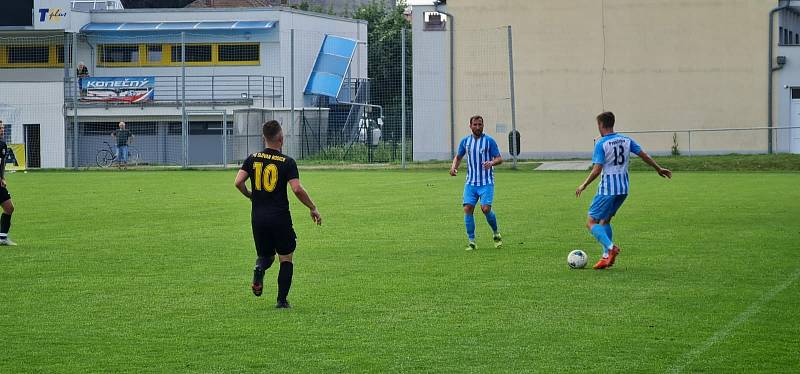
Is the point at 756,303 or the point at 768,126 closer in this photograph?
the point at 756,303

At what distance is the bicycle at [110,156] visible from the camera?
49.3m

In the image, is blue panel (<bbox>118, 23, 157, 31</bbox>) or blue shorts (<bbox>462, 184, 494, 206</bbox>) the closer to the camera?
blue shorts (<bbox>462, 184, 494, 206</bbox>)

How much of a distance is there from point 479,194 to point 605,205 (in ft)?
9.56

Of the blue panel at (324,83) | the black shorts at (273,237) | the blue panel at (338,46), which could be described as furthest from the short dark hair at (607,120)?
the blue panel at (338,46)

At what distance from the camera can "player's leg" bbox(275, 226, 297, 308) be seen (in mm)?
10766

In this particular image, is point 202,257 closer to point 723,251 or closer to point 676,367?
point 723,251

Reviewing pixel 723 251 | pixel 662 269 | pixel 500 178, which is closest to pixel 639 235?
pixel 723 251

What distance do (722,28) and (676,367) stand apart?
41016 mm

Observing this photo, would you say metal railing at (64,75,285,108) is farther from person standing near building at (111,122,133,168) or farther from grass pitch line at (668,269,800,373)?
grass pitch line at (668,269,800,373)

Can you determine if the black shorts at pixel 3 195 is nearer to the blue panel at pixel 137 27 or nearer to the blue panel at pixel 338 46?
the blue panel at pixel 338 46

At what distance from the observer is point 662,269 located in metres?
13.7

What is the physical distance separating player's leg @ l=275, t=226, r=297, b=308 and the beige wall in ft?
115

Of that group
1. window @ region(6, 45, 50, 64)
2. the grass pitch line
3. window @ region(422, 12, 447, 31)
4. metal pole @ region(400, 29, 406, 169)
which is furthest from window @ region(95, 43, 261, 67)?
the grass pitch line

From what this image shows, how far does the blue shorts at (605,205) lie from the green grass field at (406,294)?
2.17 ft
